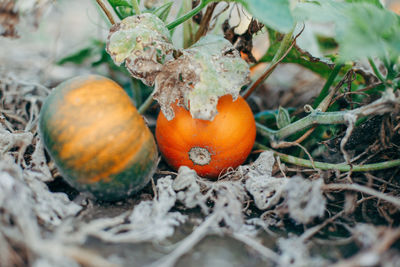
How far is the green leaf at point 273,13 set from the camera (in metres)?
1.05

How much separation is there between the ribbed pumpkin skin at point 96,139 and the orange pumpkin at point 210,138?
188mm

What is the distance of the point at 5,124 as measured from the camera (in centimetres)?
145

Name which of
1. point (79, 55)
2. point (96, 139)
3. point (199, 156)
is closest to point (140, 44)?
point (96, 139)

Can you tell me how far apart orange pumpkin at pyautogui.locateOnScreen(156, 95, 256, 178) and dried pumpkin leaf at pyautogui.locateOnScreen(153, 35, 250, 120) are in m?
0.08

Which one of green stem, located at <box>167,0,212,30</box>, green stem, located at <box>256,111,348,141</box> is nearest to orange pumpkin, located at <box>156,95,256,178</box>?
green stem, located at <box>256,111,348,141</box>

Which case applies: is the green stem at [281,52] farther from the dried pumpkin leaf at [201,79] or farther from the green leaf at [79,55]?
the green leaf at [79,55]

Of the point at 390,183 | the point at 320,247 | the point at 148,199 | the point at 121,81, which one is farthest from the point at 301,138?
the point at 121,81

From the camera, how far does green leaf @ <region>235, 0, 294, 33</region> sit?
1048 mm

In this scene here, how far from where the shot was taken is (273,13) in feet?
3.52

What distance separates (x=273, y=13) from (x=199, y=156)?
2.10 ft

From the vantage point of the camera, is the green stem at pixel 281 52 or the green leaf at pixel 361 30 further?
the green stem at pixel 281 52

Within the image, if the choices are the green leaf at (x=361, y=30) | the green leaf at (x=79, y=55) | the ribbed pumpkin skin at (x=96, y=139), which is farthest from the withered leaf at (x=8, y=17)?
the green leaf at (x=361, y=30)

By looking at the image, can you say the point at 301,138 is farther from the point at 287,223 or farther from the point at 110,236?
the point at 110,236

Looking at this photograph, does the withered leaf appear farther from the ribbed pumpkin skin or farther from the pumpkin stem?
the pumpkin stem
